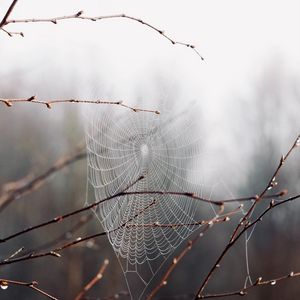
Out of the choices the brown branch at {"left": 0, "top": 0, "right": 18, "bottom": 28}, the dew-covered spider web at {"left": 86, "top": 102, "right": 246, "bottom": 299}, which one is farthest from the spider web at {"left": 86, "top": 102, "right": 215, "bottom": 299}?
the brown branch at {"left": 0, "top": 0, "right": 18, "bottom": 28}

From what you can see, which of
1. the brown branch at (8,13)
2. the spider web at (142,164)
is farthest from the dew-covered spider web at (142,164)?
the brown branch at (8,13)

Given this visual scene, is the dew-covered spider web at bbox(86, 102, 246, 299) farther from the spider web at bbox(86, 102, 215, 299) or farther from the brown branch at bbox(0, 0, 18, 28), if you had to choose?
the brown branch at bbox(0, 0, 18, 28)

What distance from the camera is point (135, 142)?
3658mm

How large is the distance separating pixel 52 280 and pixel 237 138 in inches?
261

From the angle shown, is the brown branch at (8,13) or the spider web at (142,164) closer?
the brown branch at (8,13)

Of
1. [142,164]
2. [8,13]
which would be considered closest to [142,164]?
[142,164]

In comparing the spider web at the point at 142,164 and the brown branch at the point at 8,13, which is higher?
the spider web at the point at 142,164

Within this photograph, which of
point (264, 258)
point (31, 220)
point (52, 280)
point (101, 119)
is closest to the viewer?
point (101, 119)

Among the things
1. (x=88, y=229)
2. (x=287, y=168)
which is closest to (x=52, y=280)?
(x=88, y=229)

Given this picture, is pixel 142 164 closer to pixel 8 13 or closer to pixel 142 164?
pixel 142 164

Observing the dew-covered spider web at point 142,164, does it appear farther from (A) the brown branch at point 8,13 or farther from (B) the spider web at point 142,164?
(A) the brown branch at point 8,13

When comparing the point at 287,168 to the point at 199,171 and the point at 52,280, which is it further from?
the point at 199,171

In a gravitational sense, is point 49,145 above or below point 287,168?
above

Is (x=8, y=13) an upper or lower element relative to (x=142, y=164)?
lower
